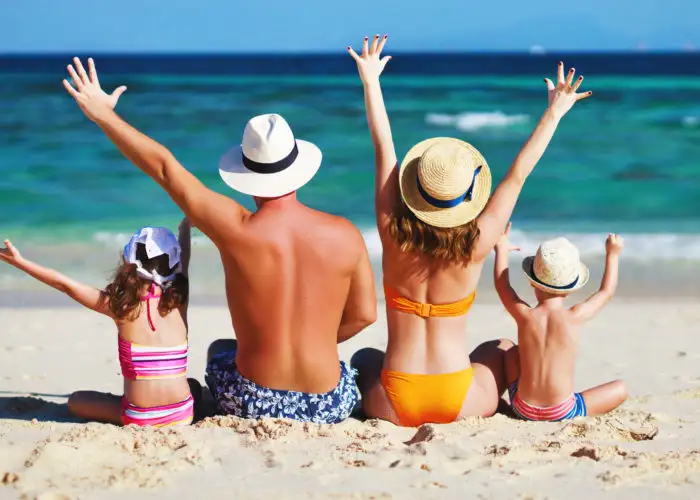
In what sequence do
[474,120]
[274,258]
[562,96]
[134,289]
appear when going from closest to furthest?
[274,258]
[134,289]
[562,96]
[474,120]

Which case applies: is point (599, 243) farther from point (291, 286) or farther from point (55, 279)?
point (55, 279)

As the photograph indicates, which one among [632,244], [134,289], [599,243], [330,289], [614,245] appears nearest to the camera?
[330,289]

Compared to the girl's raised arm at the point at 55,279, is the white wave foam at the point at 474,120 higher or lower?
higher

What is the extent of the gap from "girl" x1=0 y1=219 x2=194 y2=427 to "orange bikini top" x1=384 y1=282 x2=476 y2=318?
86 centimetres

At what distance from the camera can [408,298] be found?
12.5 ft

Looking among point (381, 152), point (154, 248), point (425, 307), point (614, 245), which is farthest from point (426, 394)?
point (154, 248)

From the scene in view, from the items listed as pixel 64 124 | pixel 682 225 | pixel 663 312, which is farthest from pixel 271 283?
pixel 64 124

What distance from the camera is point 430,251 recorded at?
3.71 m

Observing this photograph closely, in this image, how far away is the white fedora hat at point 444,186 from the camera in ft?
12.0

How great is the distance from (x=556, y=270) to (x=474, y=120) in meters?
17.6

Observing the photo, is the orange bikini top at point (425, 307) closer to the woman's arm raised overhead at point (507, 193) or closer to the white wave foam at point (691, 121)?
the woman's arm raised overhead at point (507, 193)

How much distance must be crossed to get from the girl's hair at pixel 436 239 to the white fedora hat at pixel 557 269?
391mm

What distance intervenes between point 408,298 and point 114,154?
11905 millimetres

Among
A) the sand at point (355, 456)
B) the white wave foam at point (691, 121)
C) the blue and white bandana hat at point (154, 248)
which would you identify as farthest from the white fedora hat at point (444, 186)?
the white wave foam at point (691, 121)
